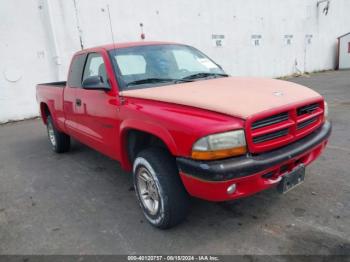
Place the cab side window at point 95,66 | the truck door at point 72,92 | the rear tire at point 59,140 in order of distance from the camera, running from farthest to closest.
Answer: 1. the rear tire at point 59,140
2. the truck door at point 72,92
3. the cab side window at point 95,66

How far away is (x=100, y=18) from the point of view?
33.2 ft

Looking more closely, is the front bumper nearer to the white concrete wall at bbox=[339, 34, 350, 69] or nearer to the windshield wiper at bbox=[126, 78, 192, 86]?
the windshield wiper at bbox=[126, 78, 192, 86]

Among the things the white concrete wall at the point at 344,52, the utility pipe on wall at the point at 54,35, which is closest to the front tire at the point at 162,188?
the utility pipe on wall at the point at 54,35

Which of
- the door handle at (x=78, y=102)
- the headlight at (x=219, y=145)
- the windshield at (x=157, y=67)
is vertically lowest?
the headlight at (x=219, y=145)

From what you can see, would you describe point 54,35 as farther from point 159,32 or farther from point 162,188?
point 162,188

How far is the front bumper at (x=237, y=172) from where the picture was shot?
2.33 meters

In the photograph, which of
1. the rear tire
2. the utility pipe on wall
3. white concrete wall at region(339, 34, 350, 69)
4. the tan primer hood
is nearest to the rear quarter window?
the rear tire

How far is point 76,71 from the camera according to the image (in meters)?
4.61

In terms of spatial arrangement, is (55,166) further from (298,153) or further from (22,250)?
(298,153)

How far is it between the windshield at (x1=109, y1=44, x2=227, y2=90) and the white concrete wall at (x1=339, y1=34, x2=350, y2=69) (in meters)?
18.4

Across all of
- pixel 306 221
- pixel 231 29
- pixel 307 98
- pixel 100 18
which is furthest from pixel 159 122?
pixel 231 29

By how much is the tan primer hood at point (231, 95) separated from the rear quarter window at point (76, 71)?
1490 millimetres

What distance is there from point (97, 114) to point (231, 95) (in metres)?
1.72

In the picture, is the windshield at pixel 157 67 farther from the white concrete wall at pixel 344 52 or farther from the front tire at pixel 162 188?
the white concrete wall at pixel 344 52
